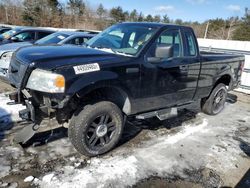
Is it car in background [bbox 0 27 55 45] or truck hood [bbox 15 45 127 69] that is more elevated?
truck hood [bbox 15 45 127 69]

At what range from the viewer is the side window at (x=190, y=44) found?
502 cm

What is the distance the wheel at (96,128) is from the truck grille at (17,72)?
0.89 meters

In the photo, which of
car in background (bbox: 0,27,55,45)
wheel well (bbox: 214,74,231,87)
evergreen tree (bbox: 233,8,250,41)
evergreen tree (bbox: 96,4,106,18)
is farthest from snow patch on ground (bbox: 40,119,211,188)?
evergreen tree (bbox: 96,4,106,18)

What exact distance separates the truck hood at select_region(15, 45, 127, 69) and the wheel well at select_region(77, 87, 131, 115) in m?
0.48

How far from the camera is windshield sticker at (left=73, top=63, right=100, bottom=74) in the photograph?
334cm

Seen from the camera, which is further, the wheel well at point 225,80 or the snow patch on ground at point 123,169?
the wheel well at point 225,80

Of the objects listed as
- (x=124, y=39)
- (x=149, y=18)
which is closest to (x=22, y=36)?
(x=124, y=39)

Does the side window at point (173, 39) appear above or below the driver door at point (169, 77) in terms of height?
above

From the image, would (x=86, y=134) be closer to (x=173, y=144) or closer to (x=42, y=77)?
(x=42, y=77)

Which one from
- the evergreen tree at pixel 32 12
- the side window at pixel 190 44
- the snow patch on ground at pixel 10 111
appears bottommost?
the snow patch on ground at pixel 10 111

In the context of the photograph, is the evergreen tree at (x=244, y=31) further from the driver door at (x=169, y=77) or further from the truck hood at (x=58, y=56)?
the truck hood at (x=58, y=56)

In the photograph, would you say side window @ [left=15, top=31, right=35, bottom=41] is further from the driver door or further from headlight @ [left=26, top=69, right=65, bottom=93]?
headlight @ [left=26, top=69, right=65, bottom=93]

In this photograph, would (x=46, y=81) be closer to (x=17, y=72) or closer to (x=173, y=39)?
(x=17, y=72)

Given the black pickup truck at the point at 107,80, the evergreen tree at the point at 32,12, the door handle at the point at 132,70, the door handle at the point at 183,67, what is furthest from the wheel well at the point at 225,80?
the evergreen tree at the point at 32,12
